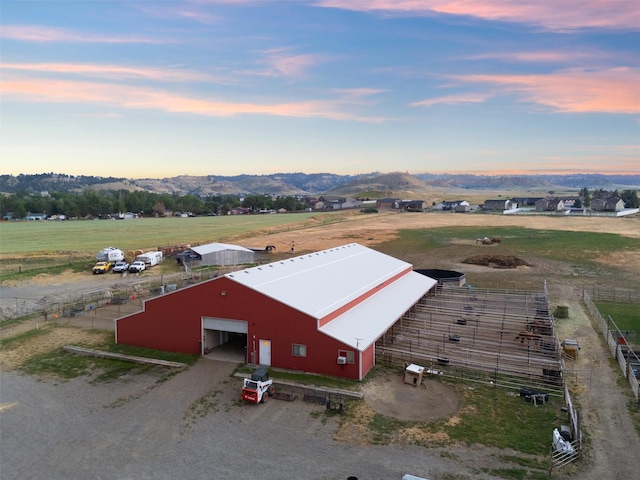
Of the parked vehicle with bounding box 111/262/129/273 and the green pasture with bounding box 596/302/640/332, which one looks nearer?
the green pasture with bounding box 596/302/640/332

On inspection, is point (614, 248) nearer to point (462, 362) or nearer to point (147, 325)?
point (462, 362)

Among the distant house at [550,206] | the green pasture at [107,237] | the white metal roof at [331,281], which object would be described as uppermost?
the distant house at [550,206]

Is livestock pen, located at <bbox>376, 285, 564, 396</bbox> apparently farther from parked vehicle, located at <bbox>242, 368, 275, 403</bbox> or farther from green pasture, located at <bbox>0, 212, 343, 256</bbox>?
green pasture, located at <bbox>0, 212, 343, 256</bbox>

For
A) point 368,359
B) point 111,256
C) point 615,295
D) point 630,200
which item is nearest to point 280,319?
point 368,359

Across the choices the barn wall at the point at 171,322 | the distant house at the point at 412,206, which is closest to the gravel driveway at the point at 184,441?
the barn wall at the point at 171,322

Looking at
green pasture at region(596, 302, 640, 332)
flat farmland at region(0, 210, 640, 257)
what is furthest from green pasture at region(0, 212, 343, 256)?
green pasture at region(596, 302, 640, 332)

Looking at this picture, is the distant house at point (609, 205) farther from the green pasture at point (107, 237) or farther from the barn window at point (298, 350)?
the barn window at point (298, 350)
